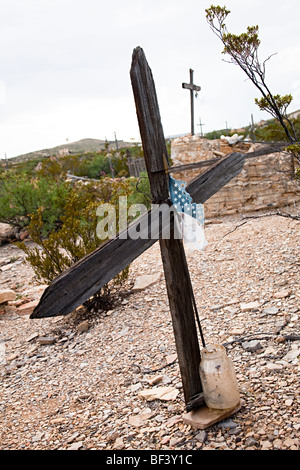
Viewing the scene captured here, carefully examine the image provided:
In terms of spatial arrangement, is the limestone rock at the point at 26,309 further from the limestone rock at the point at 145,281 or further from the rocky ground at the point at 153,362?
the limestone rock at the point at 145,281

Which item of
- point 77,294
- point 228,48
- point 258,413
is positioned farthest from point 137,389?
point 228,48

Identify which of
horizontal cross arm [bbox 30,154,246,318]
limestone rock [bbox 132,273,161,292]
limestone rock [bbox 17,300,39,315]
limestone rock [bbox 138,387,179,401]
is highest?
horizontal cross arm [bbox 30,154,246,318]

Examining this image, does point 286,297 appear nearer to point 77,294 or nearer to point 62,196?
point 77,294

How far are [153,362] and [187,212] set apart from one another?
1.62 meters

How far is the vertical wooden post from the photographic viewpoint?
205 cm

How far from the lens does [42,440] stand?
8.79ft

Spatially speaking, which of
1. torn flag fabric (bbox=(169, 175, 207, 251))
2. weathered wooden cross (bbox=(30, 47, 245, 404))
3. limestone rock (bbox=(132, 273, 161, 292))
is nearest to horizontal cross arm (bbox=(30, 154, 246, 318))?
weathered wooden cross (bbox=(30, 47, 245, 404))

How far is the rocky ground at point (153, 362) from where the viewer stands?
2383 millimetres

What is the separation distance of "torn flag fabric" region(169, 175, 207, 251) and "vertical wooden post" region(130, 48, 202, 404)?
0.16 ft

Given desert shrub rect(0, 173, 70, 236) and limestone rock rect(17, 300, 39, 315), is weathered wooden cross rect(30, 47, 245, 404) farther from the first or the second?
desert shrub rect(0, 173, 70, 236)

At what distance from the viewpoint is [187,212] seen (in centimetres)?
225

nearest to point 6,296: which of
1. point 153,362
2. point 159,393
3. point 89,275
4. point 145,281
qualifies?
point 145,281

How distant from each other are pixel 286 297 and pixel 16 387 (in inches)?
101

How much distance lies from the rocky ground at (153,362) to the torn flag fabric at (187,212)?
0.84 meters
